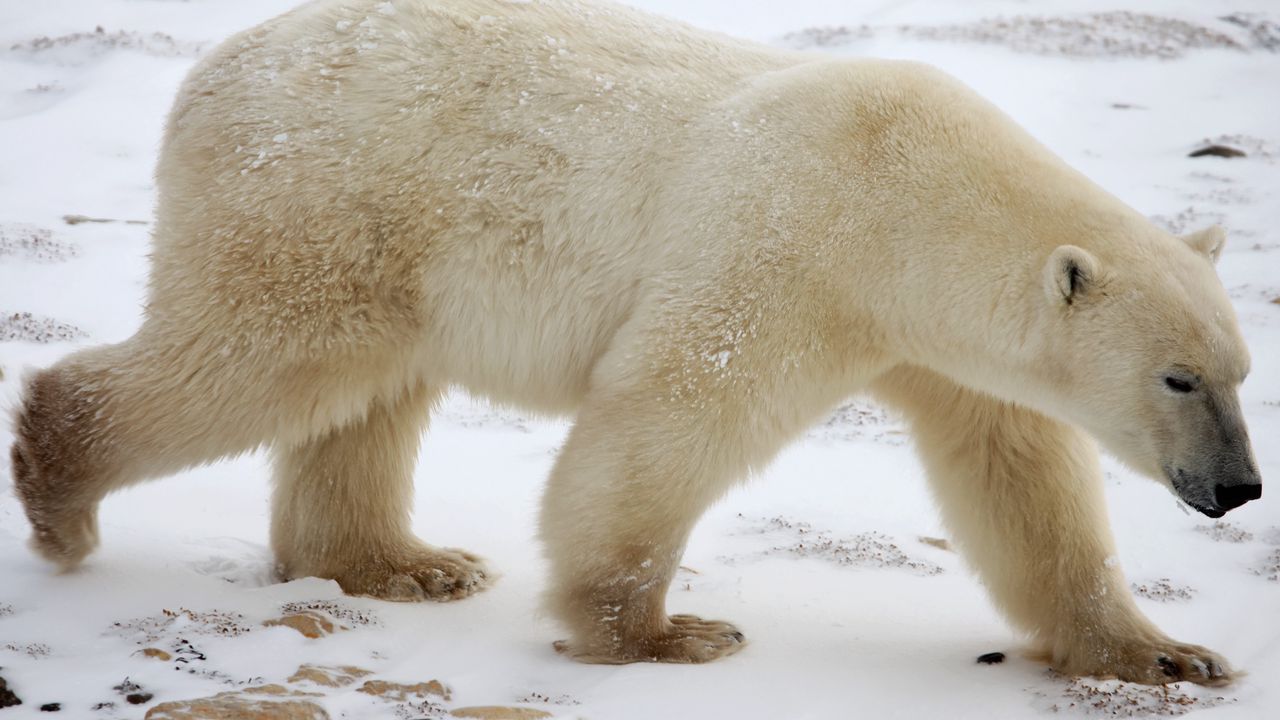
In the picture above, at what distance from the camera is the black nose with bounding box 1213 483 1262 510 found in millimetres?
3805

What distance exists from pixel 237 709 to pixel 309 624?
840mm

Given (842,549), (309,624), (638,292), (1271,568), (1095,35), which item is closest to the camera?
(309,624)

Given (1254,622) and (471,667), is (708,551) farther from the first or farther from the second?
(1254,622)

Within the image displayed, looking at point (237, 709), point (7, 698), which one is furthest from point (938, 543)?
point (7, 698)

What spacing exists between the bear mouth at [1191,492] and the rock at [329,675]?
8.28 feet

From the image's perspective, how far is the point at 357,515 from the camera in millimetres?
5195

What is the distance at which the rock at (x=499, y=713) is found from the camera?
3668 millimetres

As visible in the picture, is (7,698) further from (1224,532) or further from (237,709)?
(1224,532)

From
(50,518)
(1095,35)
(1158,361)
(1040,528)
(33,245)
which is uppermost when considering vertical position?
(1095,35)

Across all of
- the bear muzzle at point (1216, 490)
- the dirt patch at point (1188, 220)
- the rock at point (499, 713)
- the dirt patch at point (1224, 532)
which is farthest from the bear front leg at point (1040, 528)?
the dirt patch at point (1188, 220)

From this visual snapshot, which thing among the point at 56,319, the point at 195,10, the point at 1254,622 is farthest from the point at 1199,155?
the point at 195,10

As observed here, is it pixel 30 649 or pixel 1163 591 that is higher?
pixel 30 649

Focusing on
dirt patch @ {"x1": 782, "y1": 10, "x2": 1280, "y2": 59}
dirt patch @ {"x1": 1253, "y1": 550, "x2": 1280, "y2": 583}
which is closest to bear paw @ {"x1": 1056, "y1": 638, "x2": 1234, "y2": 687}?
dirt patch @ {"x1": 1253, "y1": 550, "x2": 1280, "y2": 583}

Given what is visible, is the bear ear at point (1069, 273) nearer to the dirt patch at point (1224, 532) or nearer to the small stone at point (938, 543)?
the small stone at point (938, 543)
